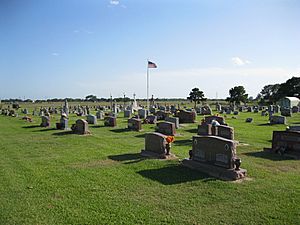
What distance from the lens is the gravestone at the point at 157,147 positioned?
13234 mm

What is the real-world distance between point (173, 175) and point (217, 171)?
1553 mm

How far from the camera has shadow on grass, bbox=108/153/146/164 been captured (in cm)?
1287

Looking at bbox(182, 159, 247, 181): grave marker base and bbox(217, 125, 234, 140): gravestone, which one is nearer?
bbox(182, 159, 247, 181): grave marker base

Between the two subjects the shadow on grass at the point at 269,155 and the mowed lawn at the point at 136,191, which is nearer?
the mowed lawn at the point at 136,191

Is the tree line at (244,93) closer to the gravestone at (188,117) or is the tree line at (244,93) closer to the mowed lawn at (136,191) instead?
the gravestone at (188,117)

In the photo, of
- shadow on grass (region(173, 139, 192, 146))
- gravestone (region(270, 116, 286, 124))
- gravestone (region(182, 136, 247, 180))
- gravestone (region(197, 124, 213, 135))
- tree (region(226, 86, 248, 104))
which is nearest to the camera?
gravestone (region(182, 136, 247, 180))

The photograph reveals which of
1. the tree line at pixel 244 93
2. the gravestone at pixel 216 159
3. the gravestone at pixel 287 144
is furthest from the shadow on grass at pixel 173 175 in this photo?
the tree line at pixel 244 93

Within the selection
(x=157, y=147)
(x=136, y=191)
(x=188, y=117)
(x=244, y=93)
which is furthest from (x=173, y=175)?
(x=244, y=93)

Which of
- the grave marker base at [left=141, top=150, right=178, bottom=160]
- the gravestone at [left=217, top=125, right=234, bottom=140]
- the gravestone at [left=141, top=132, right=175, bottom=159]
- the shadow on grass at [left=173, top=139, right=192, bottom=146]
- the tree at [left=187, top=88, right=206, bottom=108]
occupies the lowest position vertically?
the shadow on grass at [left=173, top=139, right=192, bottom=146]

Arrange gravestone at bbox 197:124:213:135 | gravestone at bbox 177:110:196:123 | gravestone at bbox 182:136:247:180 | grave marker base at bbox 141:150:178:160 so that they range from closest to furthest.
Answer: gravestone at bbox 182:136:247:180 < grave marker base at bbox 141:150:178:160 < gravestone at bbox 197:124:213:135 < gravestone at bbox 177:110:196:123

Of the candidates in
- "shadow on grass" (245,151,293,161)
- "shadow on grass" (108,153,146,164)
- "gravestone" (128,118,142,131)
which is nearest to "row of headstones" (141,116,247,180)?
"shadow on grass" (108,153,146,164)

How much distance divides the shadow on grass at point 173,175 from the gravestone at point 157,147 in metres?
1.60

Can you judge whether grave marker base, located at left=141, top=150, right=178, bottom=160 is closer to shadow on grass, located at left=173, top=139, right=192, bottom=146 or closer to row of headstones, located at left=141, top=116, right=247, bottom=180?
row of headstones, located at left=141, top=116, right=247, bottom=180

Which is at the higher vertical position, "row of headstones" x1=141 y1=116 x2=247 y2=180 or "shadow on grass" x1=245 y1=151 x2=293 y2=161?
"row of headstones" x1=141 y1=116 x2=247 y2=180
